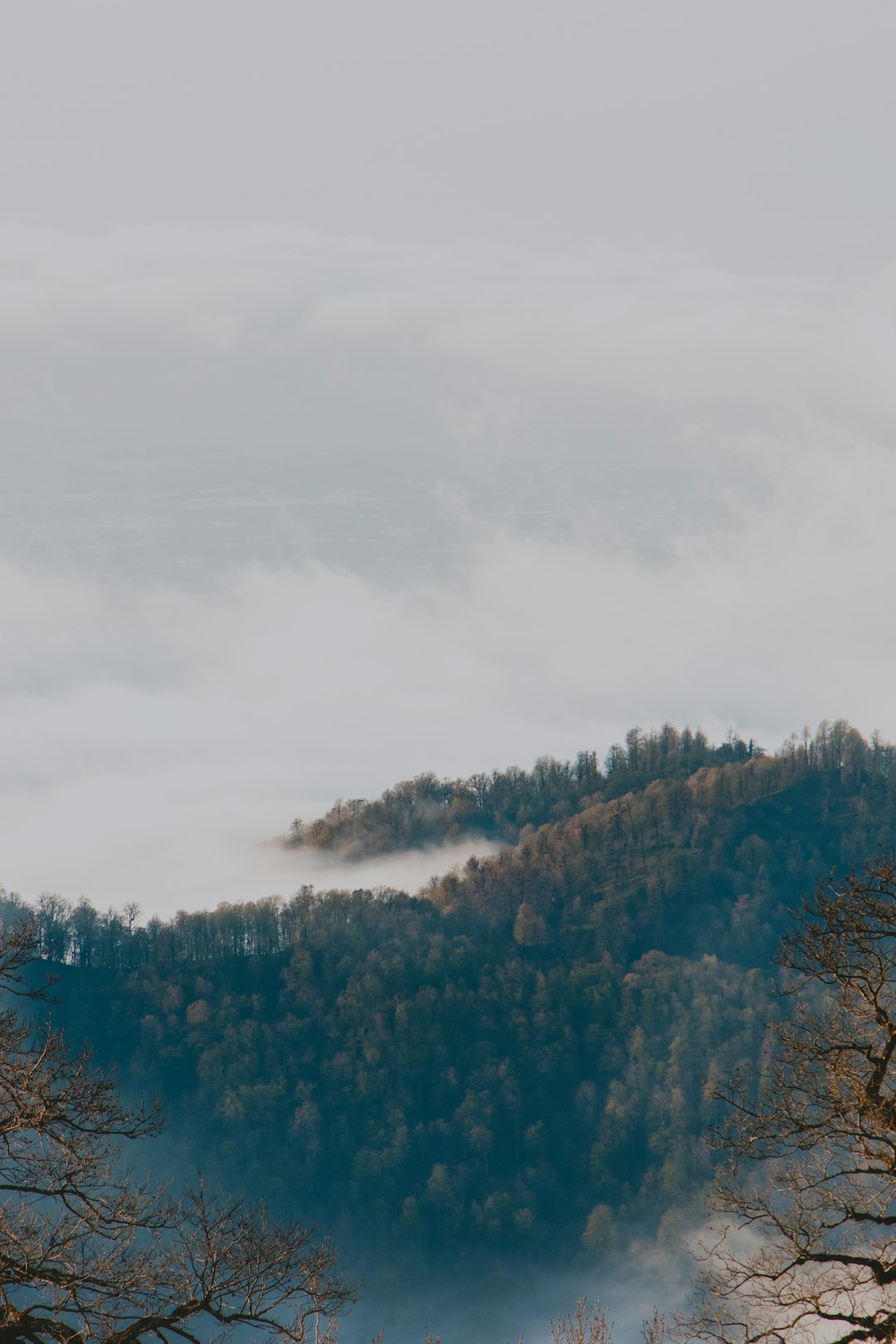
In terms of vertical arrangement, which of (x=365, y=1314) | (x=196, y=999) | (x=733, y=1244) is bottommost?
(x=365, y=1314)

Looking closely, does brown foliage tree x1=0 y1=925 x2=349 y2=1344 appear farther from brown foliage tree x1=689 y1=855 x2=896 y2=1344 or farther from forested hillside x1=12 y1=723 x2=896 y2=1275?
forested hillside x1=12 y1=723 x2=896 y2=1275

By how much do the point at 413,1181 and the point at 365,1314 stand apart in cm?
1931

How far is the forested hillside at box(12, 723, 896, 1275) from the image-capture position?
157m

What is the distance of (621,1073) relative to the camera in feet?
561

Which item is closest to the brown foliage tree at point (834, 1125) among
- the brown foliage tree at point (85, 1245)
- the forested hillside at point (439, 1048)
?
the brown foliage tree at point (85, 1245)

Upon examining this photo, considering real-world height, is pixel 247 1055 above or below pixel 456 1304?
above

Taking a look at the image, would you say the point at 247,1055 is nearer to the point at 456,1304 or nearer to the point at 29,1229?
the point at 456,1304

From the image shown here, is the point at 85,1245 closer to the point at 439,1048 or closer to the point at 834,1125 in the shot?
the point at 834,1125

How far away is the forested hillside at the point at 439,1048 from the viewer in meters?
157

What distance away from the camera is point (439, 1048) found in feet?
582

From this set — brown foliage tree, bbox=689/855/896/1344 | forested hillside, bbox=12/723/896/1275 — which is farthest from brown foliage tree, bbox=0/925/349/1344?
forested hillside, bbox=12/723/896/1275

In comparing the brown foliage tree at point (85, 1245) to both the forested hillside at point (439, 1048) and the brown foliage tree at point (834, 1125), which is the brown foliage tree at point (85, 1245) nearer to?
the brown foliage tree at point (834, 1125)

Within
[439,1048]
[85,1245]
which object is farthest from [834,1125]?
[439,1048]

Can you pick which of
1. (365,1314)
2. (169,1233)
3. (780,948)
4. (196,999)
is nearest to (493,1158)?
(365,1314)
